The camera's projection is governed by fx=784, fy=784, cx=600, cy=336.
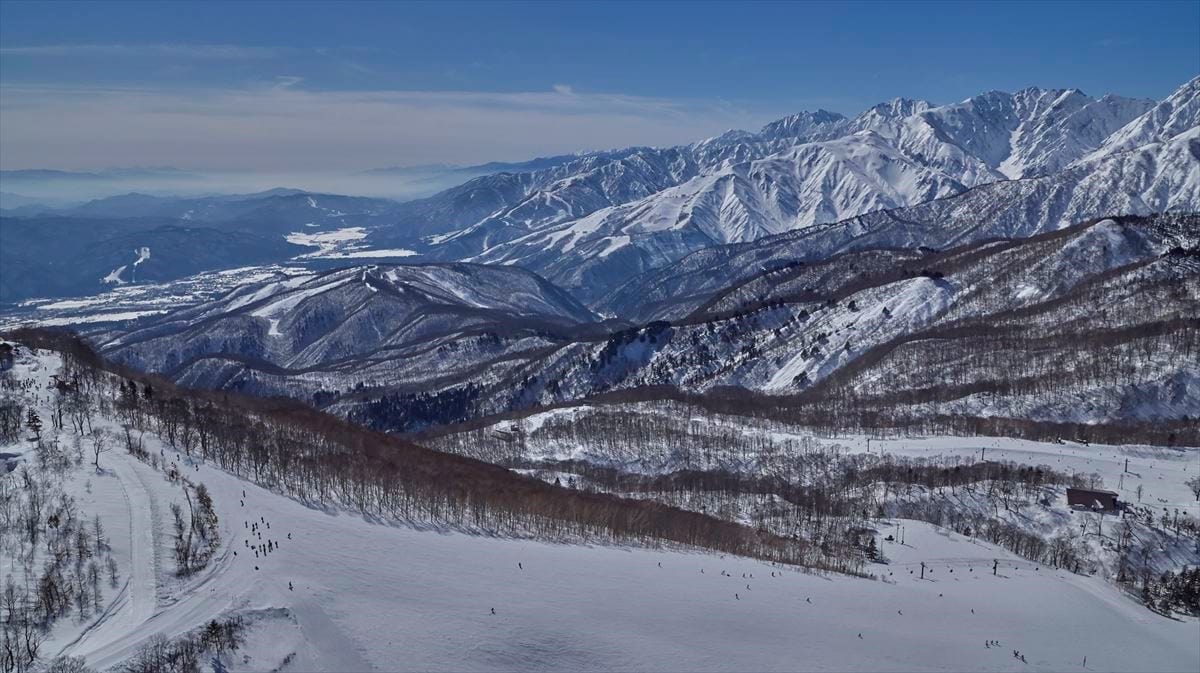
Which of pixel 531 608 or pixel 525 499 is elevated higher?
pixel 525 499

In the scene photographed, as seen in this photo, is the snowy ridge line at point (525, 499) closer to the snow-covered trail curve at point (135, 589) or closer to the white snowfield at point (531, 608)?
the white snowfield at point (531, 608)

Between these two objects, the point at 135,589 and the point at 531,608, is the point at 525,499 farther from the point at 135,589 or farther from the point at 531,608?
the point at 135,589

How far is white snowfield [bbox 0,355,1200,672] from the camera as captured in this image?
132ft

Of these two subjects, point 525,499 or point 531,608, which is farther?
point 525,499

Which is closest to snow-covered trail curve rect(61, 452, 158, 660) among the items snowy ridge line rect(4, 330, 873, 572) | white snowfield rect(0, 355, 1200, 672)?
white snowfield rect(0, 355, 1200, 672)

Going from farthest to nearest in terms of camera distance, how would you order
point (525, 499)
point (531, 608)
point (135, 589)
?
point (525, 499) < point (531, 608) < point (135, 589)

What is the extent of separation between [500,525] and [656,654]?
2473 cm

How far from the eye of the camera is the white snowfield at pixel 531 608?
40125 mm

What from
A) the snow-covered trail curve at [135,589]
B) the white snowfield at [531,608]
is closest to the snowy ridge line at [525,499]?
the white snowfield at [531,608]

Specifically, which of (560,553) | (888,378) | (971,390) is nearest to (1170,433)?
(971,390)

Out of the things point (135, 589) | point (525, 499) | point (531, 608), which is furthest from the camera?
point (525, 499)

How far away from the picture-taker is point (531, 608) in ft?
150

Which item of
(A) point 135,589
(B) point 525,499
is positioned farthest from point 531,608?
(B) point 525,499

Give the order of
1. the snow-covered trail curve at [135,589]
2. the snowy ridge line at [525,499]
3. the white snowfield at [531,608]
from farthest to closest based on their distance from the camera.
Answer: the snowy ridge line at [525,499]
the white snowfield at [531,608]
the snow-covered trail curve at [135,589]
